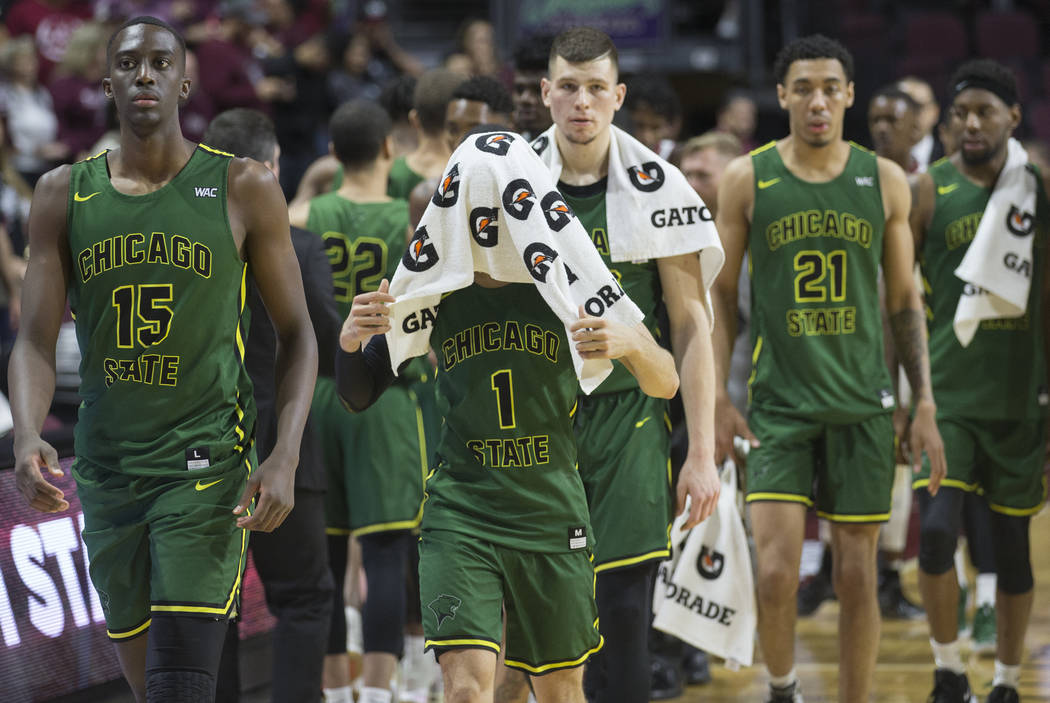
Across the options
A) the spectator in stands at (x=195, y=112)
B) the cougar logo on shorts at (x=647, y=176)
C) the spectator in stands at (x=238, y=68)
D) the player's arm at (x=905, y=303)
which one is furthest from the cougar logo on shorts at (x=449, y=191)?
the spectator in stands at (x=238, y=68)

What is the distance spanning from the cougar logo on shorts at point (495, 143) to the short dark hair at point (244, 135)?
4.36 feet

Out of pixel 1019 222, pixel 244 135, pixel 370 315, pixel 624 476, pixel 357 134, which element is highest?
pixel 357 134

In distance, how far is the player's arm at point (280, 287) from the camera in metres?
3.80

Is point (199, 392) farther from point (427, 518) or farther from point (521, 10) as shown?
point (521, 10)

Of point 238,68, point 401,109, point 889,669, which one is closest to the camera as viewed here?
point 889,669

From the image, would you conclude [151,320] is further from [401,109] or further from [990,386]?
[401,109]

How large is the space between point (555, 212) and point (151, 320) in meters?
1.08

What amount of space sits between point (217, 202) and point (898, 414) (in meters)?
3.09

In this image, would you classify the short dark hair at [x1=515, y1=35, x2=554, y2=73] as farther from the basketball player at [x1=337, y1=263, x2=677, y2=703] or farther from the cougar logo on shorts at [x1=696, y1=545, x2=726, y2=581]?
the basketball player at [x1=337, y1=263, x2=677, y2=703]

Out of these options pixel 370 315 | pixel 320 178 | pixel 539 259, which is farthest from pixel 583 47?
pixel 320 178

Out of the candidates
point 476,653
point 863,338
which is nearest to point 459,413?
point 476,653

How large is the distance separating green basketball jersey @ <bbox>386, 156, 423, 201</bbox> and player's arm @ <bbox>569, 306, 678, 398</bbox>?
2.94m

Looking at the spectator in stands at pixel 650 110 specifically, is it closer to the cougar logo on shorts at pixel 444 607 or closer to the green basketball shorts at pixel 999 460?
the green basketball shorts at pixel 999 460

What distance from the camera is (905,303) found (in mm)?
5398
